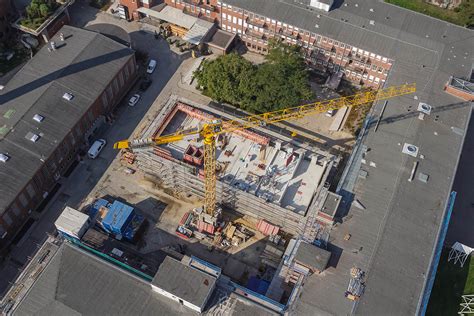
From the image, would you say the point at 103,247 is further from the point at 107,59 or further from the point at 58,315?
the point at 107,59

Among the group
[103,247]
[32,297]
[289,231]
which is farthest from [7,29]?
[289,231]

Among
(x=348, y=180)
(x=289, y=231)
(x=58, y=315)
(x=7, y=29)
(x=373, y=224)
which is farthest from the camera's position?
(x=7, y=29)

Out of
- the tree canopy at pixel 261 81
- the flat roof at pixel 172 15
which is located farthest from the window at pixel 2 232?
the flat roof at pixel 172 15

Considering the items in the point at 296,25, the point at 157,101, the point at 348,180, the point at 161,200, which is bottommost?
the point at 161,200

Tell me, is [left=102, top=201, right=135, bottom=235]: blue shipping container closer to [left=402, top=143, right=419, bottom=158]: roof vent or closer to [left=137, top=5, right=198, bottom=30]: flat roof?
[left=137, top=5, right=198, bottom=30]: flat roof

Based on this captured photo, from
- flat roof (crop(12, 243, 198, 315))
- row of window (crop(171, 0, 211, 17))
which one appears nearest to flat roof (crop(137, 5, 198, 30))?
row of window (crop(171, 0, 211, 17))

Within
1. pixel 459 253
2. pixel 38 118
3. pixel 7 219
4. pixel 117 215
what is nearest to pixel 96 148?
pixel 38 118

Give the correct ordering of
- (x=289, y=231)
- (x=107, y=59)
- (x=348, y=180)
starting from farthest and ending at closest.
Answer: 1. (x=107, y=59)
2. (x=289, y=231)
3. (x=348, y=180)
